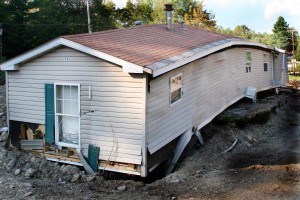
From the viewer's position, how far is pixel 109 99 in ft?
28.7

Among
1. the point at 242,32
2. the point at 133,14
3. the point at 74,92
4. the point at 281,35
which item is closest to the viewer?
the point at 74,92

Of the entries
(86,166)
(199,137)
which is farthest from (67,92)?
(199,137)

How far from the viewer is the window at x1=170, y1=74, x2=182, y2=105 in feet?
31.8

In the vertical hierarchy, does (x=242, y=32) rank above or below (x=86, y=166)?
above

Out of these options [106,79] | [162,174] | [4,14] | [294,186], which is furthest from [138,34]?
[4,14]

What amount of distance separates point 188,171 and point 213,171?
0.63 meters

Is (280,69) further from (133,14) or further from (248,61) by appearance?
(133,14)

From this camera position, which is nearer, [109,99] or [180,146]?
[109,99]

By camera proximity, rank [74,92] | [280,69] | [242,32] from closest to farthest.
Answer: [74,92], [280,69], [242,32]

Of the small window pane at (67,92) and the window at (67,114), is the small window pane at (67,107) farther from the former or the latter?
the small window pane at (67,92)

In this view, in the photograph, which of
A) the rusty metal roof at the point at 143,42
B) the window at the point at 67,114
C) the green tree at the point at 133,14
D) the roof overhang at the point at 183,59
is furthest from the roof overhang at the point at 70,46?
the green tree at the point at 133,14

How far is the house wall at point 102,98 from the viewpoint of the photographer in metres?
8.48

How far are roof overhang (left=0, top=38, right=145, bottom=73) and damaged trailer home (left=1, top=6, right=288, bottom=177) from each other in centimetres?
2

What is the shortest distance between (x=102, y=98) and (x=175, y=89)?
2180mm
